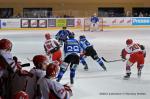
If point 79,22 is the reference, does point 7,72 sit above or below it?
below

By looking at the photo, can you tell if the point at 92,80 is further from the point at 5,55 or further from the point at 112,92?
the point at 5,55

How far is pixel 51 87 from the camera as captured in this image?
4309mm

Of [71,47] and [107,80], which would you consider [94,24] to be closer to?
[107,80]

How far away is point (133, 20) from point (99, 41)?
8.23m

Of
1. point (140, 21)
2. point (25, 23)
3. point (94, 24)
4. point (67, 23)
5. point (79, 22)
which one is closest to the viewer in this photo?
point (94, 24)

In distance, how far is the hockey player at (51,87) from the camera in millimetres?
4305

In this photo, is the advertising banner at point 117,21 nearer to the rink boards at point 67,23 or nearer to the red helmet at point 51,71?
the rink boards at point 67,23

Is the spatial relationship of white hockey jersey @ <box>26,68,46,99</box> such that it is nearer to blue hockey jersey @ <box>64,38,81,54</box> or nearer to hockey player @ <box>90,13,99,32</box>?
blue hockey jersey @ <box>64,38,81,54</box>

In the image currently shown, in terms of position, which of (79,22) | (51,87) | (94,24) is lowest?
(51,87)

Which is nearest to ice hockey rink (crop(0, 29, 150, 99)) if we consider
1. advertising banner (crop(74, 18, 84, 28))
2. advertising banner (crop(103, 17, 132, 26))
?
advertising banner (crop(74, 18, 84, 28))

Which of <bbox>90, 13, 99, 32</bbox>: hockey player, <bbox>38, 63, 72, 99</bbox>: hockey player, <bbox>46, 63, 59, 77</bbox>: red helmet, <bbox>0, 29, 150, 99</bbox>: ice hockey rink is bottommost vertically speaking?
<bbox>0, 29, 150, 99</bbox>: ice hockey rink

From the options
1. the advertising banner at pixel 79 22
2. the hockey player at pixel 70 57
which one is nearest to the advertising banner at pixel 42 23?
the advertising banner at pixel 79 22

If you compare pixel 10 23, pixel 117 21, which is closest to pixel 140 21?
pixel 117 21

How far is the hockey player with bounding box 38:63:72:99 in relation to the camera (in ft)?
14.1
